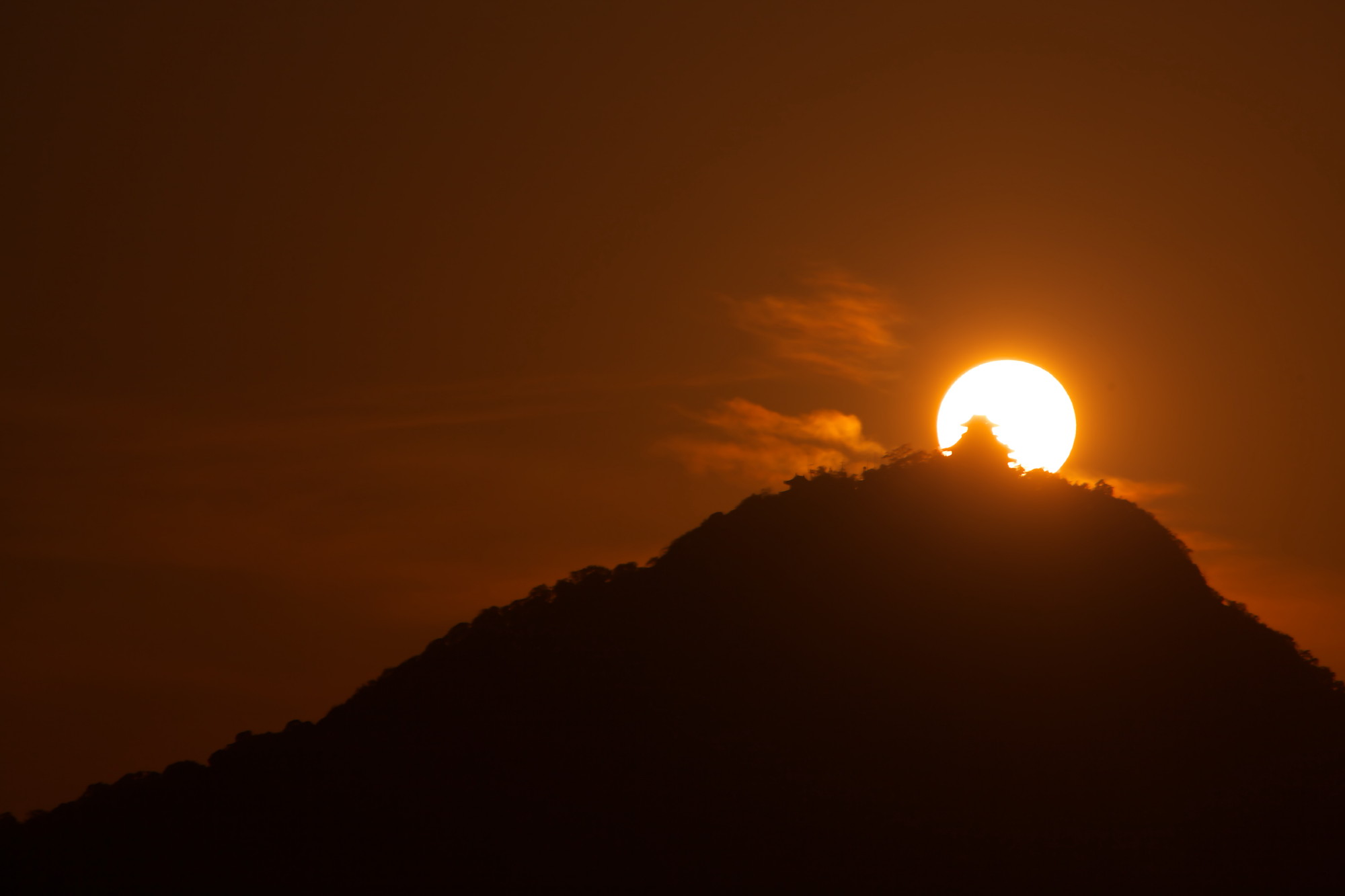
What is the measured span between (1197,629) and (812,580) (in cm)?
1278

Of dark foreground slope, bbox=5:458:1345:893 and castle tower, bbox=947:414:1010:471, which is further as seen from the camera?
castle tower, bbox=947:414:1010:471

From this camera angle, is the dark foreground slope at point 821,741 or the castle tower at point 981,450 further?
the castle tower at point 981,450

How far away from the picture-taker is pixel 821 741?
3638 cm

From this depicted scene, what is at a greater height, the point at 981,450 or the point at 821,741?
the point at 981,450

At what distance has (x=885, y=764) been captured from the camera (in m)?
35.9

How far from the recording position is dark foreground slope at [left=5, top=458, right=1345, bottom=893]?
3431 centimetres

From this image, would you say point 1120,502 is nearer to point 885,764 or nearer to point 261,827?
point 885,764

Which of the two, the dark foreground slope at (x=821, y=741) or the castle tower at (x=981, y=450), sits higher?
the castle tower at (x=981, y=450)

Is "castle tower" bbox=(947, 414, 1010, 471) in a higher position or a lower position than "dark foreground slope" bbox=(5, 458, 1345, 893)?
higher

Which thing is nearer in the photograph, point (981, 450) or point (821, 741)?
point (821, 741)

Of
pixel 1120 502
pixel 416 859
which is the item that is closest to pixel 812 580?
pixel 1120 502

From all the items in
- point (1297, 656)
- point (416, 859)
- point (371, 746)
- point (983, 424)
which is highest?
point (983, 424)

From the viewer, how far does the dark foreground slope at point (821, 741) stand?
34312mm

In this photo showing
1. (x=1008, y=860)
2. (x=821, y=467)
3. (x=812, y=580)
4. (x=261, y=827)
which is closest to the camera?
(x=1008, y=860)
